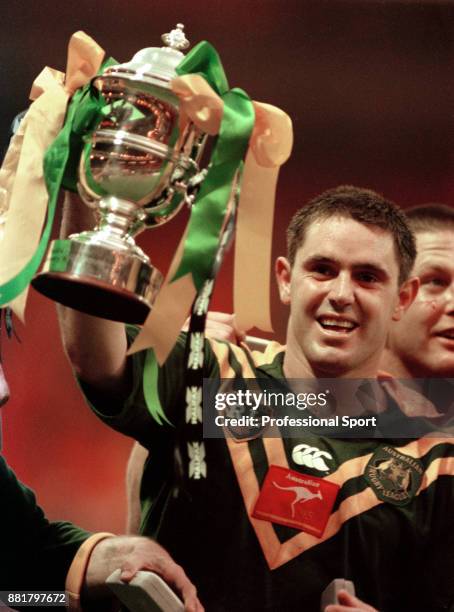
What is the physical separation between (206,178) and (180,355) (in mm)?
379

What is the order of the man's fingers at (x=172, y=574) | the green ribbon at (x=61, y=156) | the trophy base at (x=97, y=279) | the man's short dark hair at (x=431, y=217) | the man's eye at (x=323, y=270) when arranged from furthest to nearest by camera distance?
the man's short dark hair at (x=431, y=217)
the man's eye at (x=323, y=270)
the man's fingers at (x=172, y=574)
the green ribbon at (x=61, y=156)
the trophy base at (x=97, y=279)

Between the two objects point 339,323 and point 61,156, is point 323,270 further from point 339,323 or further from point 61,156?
point 61,156

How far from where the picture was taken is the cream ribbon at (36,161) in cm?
140

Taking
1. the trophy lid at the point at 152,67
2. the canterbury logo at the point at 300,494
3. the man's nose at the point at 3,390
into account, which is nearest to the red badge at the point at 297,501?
the canterbury logo at the point at 300,494

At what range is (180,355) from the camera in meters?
1.61

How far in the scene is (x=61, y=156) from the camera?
1.36 metres

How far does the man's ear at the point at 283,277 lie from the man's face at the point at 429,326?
0.69ft

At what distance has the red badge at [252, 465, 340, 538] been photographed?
62.4 inches

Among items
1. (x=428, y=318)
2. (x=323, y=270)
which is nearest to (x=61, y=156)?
(x=323, y=270)

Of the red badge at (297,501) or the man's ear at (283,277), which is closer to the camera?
the red badge at (297,501)

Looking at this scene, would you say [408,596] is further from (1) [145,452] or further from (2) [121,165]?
(2) [121,165]

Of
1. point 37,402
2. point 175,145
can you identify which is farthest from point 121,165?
point 37,402

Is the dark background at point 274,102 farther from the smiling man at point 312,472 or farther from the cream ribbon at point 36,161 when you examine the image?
the cream ribbon at point 36,161

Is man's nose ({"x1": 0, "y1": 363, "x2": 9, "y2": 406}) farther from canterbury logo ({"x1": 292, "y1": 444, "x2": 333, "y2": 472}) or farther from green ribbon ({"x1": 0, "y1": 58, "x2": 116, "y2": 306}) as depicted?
canterbury logo ({"x1": 292, "y1": 444, "x2": 333, "y2": 472})
